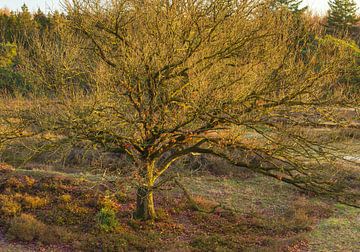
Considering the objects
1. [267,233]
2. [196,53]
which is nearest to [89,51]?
[196,53]

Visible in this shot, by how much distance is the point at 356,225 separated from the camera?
12.5 m

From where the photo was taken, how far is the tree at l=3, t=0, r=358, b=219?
8.55 metres

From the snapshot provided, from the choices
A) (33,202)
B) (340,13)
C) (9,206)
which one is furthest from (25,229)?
(340,13)

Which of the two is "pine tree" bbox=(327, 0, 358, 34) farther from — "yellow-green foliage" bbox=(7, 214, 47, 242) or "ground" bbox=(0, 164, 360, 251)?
"yellow-green foliage" bbox=(7, 214, 47, 242)

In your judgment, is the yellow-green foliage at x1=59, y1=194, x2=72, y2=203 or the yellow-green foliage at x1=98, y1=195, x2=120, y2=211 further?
the yellow-green foliage at x1=59, y1=194, x2=72, y2=203

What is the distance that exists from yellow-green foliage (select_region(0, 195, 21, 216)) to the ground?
27 mm

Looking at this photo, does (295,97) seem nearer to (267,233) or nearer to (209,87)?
(209,87)

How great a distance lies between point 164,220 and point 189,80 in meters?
5.06

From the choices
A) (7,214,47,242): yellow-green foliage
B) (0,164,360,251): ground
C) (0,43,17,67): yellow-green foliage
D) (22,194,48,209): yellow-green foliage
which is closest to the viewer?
(7,214,47,242): yellow-green foliage

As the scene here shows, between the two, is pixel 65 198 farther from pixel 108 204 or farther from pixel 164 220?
pixel 164 220

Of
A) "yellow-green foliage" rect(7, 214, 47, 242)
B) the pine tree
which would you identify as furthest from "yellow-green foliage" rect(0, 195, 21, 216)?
the pine tree

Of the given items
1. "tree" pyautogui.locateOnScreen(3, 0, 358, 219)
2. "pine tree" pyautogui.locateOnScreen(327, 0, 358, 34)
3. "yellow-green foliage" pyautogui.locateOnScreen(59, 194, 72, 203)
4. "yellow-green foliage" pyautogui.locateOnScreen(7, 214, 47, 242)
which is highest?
"pine tree" pyautogui.locateOnScreen(327, 0, 358, 34)

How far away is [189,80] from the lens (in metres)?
8.39

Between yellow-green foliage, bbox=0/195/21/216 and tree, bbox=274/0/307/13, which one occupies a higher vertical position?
tree, bbox=274/0/307/13
